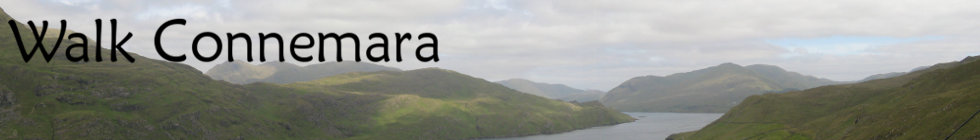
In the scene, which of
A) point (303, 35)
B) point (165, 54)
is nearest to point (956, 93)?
point (303, 35)

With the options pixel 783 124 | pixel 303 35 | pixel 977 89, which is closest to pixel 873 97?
pixel 783 124

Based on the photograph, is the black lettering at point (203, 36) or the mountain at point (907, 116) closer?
the black lettering at point (203, 36)

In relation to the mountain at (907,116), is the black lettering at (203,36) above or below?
above

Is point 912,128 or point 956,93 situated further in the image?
point 956,93

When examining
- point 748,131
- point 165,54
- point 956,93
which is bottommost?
point 748,131

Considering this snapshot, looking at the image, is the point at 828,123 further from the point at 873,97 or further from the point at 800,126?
the point at 873,97

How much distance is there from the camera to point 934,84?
15350 centimetres

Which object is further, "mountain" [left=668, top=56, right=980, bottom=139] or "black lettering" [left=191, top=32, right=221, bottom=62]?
"mountain" [left=668, top=56, right=980, bottom=139]

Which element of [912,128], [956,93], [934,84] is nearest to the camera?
[912,128]

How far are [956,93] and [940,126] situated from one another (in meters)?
35.0

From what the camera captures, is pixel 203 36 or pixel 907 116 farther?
pixel 907 116

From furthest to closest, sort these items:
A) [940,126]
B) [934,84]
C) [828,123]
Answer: [828,123] < [934,84] < [940,126]

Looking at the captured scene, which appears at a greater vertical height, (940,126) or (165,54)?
(165,54)

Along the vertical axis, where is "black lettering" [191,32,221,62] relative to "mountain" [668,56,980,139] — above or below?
above
